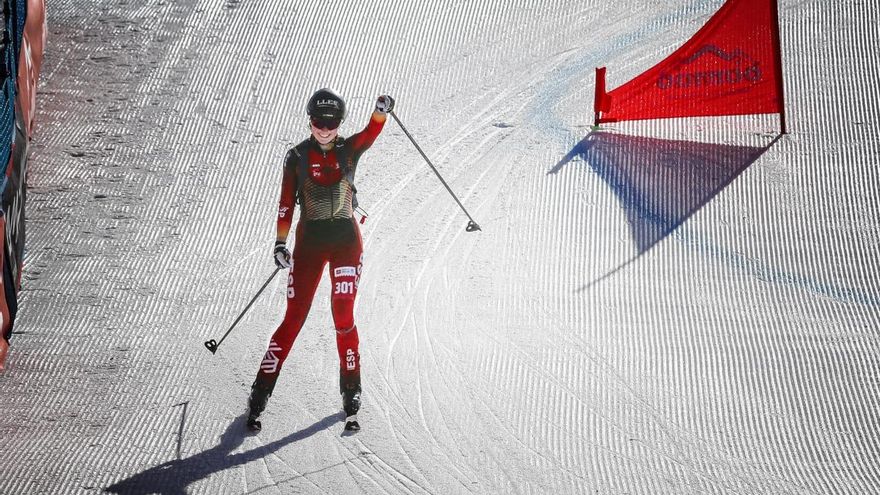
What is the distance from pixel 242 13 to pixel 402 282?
4645 millimetres

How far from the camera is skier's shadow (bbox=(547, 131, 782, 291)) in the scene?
309 inches

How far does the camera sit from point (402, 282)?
7.16 meters

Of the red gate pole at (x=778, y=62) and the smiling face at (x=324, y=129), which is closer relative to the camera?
the smiling face at (x=324, y=129)

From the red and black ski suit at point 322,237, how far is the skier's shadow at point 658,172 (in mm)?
2821

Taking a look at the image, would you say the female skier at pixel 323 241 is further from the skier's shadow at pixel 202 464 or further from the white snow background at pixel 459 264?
the white snow background at pixel 459 264

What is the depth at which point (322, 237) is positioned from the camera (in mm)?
5555

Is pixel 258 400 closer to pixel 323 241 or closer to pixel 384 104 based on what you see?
pixel 323 241

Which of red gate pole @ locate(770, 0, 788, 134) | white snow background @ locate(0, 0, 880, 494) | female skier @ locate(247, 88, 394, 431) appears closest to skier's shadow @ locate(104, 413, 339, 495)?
white snow background @ locate(0, 0, 880, 494)

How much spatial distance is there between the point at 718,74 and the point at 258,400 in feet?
17.0

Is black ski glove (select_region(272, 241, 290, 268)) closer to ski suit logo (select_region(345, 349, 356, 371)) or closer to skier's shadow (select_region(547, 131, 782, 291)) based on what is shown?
ski suit logo (select_region(345, 349, 356, 371))

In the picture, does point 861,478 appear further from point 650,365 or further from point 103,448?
point 103,448

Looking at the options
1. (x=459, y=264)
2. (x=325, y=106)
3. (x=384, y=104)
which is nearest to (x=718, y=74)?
(x=459, y=264)

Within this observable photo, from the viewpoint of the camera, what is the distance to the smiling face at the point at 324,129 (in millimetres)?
5445

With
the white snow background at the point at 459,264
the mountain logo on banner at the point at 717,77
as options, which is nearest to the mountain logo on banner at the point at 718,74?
the mountain logo on banner at the point at 717,77
